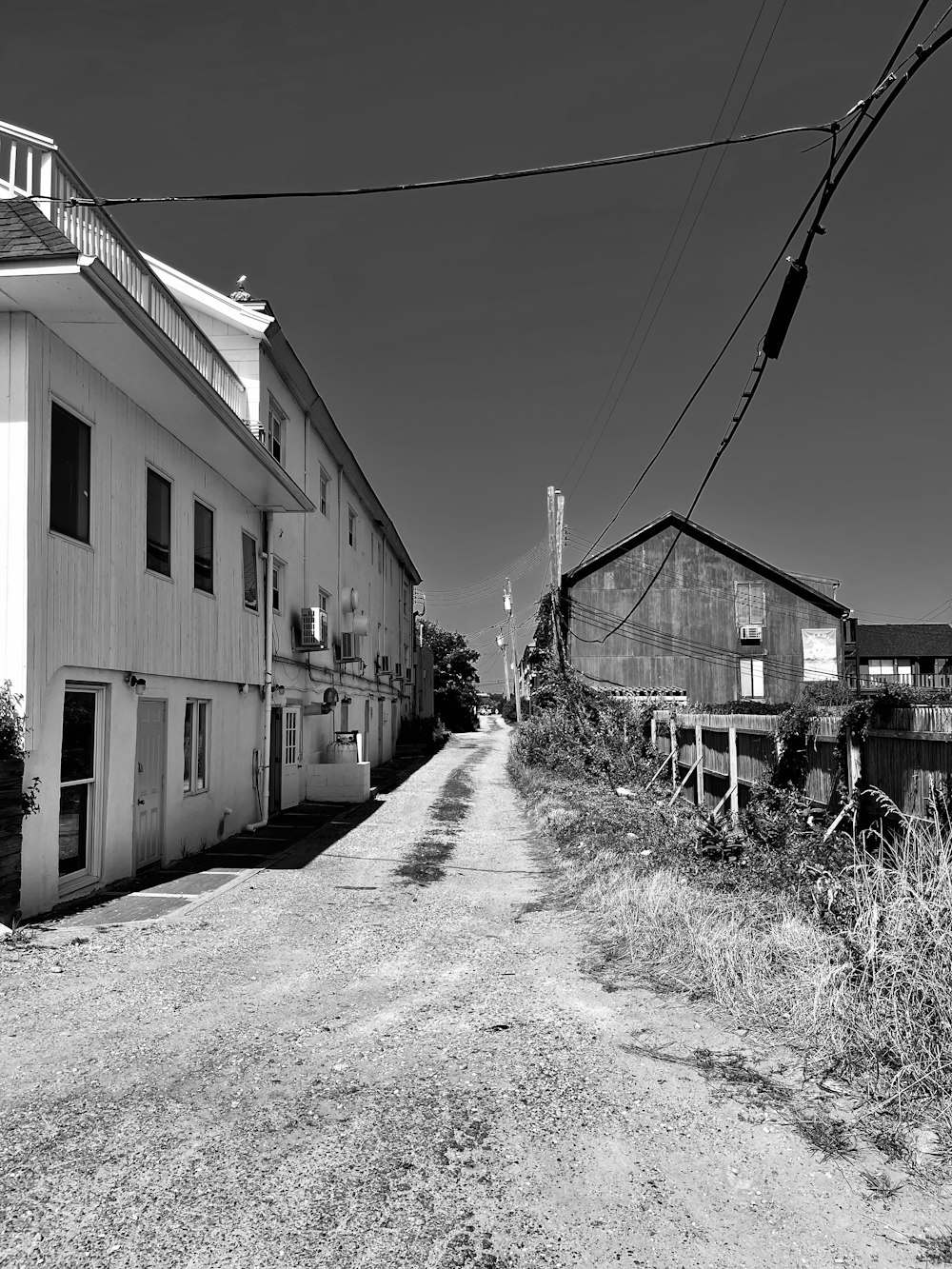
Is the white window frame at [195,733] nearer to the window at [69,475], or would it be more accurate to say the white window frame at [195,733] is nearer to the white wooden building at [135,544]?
the white wooden building at [135,544]

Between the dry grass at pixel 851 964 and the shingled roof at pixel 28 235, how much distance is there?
7026 mm

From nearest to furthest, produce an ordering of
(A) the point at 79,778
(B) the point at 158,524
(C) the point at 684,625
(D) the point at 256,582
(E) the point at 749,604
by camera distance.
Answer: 1. (A) the point at 79,778
2. (B) the point at 158,524
3. (D) the point at 256,582
4. (C) the point at 684,625
5. (E) the point at 749,604

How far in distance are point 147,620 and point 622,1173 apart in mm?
8071

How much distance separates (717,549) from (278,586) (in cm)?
1946

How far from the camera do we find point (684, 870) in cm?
837

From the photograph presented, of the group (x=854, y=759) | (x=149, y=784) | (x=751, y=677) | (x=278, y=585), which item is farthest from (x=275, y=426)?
(x=751, y=677)

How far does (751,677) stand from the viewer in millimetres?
30453

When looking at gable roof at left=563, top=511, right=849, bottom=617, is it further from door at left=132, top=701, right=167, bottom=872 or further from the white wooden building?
door at left=132, top=701, right=167, bottom=872

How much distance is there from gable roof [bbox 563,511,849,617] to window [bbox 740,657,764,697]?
3056mm

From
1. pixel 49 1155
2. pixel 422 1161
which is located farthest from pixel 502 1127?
pixel 49 1155

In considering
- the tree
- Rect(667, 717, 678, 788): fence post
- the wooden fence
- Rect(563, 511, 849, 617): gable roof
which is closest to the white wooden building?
Rect(667, 717, 678, 788): fence post

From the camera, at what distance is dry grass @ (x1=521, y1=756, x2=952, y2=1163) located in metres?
4.05

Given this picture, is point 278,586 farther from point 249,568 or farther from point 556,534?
point 556,534

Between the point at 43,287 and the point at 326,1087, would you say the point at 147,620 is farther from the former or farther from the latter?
the point at 326,1087
